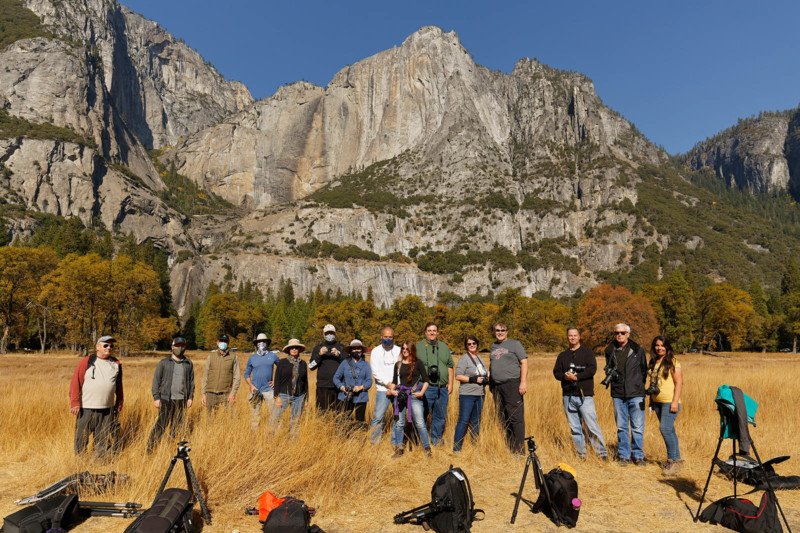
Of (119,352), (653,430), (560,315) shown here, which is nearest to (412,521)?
(653,430)

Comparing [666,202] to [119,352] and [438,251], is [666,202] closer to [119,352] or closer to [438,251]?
[438,251]

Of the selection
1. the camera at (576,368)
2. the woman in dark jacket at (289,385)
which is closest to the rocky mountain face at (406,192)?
the woman in dark jacket at (289,385)

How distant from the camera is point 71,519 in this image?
471 cm

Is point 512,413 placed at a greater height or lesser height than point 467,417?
greater

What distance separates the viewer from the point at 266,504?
486 cm

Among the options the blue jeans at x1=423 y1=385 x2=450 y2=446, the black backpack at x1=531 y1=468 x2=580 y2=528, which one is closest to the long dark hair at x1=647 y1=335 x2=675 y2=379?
the black backpack at x1=531 y1=468 x2=580 y2=528

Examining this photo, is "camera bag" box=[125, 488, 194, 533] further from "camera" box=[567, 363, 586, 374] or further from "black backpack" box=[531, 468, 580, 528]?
"camera" box=[567, 363, 586, 374]

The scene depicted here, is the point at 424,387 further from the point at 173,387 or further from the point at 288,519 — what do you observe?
the point at 173,387

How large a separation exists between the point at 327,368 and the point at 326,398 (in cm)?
57

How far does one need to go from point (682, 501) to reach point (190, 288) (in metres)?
135

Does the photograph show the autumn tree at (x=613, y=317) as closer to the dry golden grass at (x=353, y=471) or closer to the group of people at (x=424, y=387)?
the group of people at (x=424, y=387)

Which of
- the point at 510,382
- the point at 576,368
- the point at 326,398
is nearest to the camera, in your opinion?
the point at 576,368

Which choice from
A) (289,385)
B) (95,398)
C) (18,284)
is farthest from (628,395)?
(18,284)

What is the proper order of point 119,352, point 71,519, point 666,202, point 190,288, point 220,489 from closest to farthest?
point 71,519 → point 220,489 → point 119,352 → point 190,288 → point 666,202
